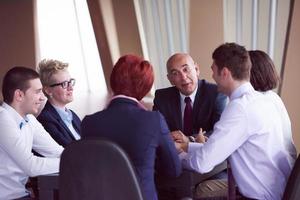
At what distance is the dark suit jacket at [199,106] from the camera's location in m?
3.04

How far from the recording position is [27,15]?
28.7 ft

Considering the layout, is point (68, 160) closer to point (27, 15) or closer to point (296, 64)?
point (296, 64)

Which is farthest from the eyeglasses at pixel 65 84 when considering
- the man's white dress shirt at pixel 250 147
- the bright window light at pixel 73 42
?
the bright window light at pixel 73 42

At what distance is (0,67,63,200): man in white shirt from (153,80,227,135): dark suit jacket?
3.11ft

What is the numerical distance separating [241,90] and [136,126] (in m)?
0.61

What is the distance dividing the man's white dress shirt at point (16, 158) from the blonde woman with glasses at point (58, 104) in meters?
0.30

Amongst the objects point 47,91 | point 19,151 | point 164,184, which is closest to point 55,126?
point 47,91

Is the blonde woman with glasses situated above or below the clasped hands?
above

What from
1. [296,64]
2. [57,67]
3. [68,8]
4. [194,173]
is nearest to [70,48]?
[68,8]

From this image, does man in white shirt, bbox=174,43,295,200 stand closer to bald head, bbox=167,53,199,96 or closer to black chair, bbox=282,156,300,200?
black chair, bbox=282,156,300,200

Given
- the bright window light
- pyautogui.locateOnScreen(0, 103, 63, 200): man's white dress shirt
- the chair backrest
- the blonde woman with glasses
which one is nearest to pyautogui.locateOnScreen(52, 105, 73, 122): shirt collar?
the blonde woman with glasses

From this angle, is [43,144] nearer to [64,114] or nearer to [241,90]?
[64,114]

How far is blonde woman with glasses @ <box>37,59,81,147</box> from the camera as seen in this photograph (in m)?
2.74

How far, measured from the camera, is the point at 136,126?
1832 millimetres
